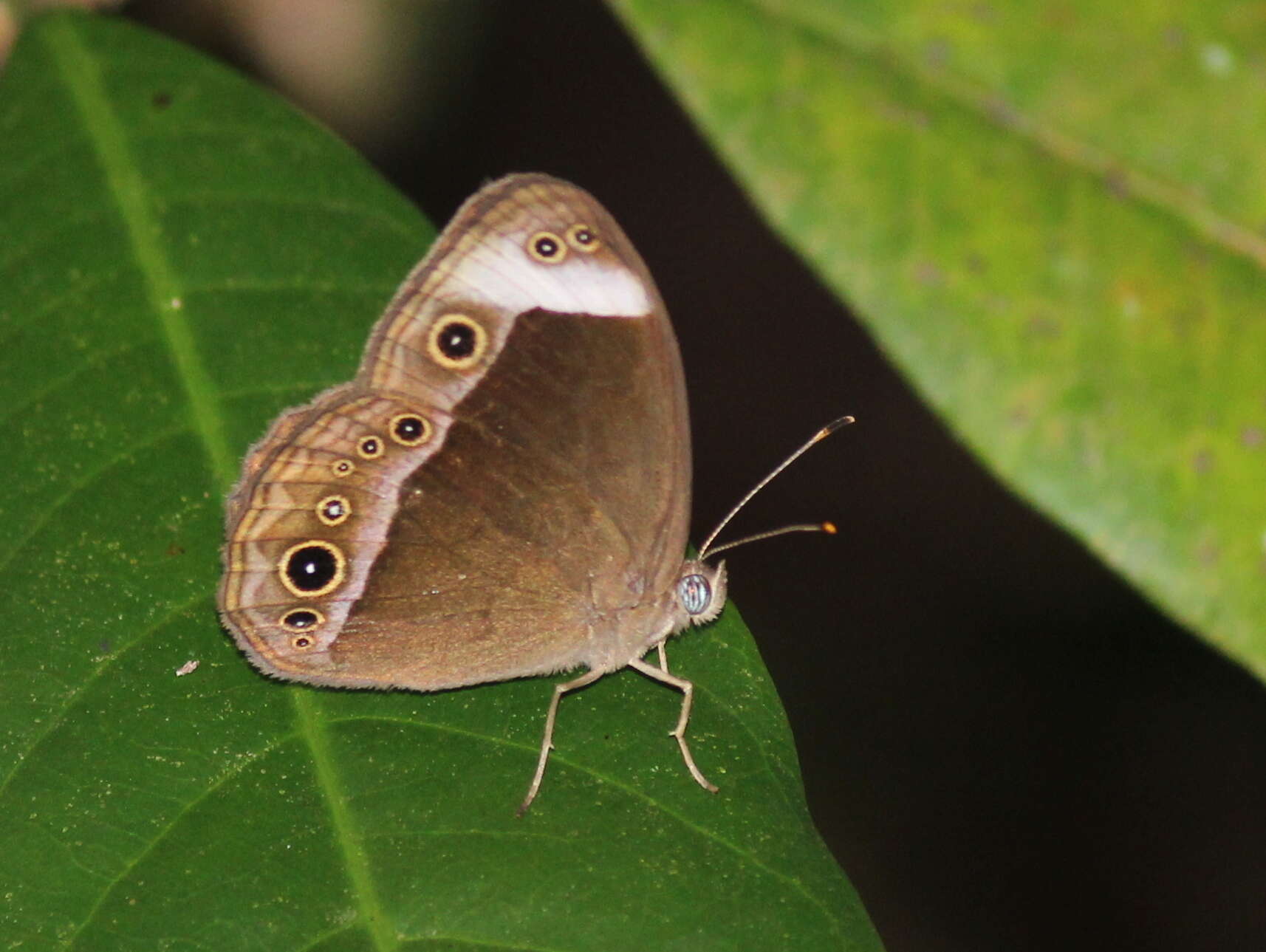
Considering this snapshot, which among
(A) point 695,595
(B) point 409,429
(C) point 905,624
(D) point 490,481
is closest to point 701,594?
(A) point 695,595

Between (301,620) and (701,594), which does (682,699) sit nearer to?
(701,594)

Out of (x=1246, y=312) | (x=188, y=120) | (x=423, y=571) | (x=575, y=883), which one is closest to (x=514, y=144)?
(x=188, y=120)

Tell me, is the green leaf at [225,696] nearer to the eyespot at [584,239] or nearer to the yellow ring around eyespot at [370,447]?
the yellow ring around eyespot at [370,447]

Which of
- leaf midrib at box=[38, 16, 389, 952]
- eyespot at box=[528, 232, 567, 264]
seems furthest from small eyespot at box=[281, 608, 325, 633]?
eyespot at box=[528, 232, 567, 264]

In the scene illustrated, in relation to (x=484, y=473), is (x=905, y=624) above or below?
below

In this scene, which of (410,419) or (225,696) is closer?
(225,696)

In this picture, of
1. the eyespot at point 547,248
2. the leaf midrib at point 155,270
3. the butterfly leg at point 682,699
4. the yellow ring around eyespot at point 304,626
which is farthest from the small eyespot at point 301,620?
the eyespot at point 547,248
